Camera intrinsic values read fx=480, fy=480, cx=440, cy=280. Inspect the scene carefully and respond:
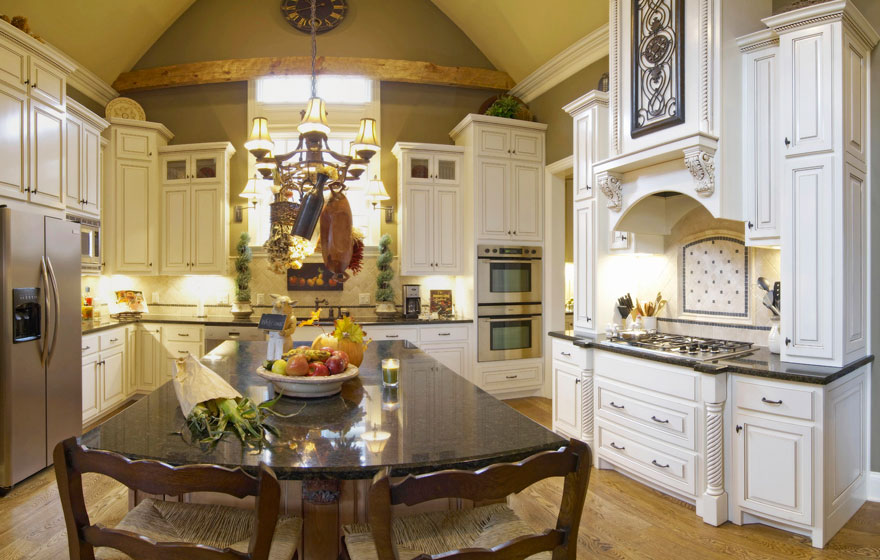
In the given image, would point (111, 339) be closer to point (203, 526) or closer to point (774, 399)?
point (203, 526)

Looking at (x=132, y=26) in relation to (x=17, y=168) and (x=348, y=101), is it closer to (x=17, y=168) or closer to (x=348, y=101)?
(x=348, y=101)

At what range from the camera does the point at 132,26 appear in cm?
501

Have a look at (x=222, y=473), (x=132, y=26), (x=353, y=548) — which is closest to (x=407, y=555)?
(x=353, y=548)

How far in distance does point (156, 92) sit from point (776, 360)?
6435 millimetres

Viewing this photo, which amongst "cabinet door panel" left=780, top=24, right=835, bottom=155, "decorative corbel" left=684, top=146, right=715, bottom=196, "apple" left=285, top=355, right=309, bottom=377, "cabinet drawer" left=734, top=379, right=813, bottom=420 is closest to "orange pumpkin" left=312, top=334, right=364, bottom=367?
"apple" left=285, top=355, right=309, bottom=377

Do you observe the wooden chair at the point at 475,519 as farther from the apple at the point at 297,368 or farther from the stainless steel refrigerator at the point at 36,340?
the stainless steel refrigerator at the point at 36,340

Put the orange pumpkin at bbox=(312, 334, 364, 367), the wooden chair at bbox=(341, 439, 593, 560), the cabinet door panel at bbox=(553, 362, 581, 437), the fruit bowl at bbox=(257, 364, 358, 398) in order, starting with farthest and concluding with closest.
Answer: the cabinet door panel at bbox=(553, 362, 581, 437), the orange pumpkin at bbox=(312, 334, 364, 367), the fruit bowl at bbox=(257, 364, 358, 398), the wooden chair at bbox=(341, 439, 593, 560)

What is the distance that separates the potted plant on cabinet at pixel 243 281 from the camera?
16.8 ft

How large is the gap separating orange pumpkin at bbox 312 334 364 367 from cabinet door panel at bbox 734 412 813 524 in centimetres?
201

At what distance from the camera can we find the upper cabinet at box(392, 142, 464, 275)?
5.16 meters

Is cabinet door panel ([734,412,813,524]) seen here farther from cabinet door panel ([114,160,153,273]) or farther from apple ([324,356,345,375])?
cabinet door panel ([114,160,153,273])

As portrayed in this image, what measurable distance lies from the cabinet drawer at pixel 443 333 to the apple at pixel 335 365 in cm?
304

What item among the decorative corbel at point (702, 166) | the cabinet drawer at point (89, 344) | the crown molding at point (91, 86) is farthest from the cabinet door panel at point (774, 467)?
the crown molding at point (91, 86)

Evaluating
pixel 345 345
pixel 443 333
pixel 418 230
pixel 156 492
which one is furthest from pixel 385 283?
pixel 156 492
